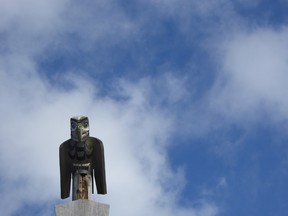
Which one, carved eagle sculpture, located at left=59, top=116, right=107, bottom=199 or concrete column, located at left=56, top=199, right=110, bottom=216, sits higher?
carved eagle sculpture, located at left=59, top=116, right=107, bottom=199

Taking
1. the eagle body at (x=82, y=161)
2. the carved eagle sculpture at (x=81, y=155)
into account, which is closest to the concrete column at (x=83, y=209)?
the eagle body at (x=82, y=161)

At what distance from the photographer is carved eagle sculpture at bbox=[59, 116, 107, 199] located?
12635 millimetres

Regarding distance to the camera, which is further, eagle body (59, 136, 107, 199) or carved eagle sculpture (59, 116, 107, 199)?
carved eagle sculpture (59, 116, 107, 199)

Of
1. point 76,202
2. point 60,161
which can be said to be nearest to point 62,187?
point 60,161

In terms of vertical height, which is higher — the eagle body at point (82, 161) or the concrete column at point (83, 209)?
the eagle body at point (82, 161)

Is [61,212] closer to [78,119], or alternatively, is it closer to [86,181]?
[86,181]

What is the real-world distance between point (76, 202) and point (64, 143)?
3.67 m

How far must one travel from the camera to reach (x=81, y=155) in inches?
505

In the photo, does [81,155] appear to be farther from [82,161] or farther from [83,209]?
[83,209]

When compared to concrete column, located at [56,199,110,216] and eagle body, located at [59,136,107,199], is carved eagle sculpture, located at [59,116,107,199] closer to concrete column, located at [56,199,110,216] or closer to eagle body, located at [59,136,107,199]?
eagle body, located at [59,136,107,199]

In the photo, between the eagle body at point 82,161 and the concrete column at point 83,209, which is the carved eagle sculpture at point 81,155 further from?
the concrete column at point 83,209

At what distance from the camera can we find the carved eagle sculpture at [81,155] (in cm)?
1264

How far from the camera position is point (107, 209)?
9547 millimetres

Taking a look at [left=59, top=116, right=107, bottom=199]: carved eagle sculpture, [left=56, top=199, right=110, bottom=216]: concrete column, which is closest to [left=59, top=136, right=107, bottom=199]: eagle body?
[left=59, top=116, right=107, bottom=199]: carved eagle sculpture
